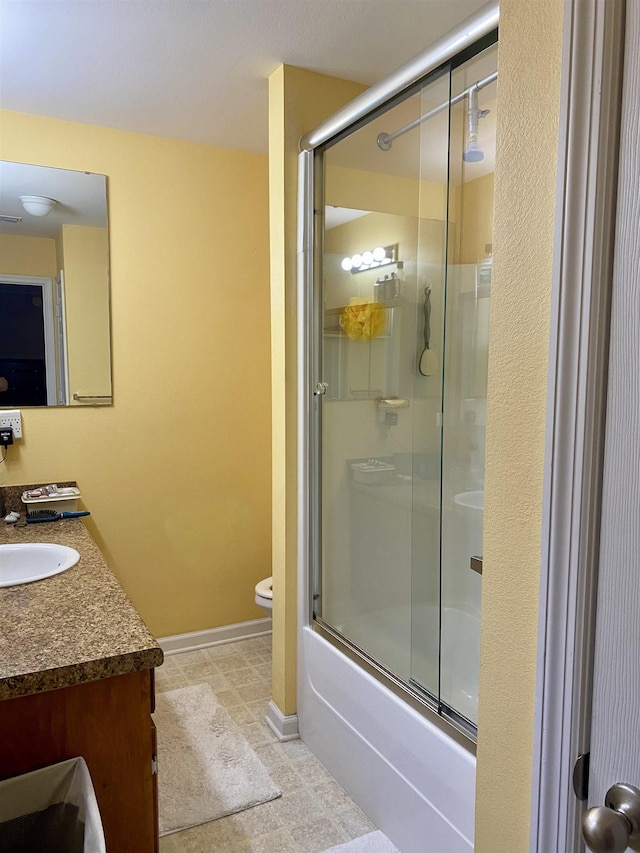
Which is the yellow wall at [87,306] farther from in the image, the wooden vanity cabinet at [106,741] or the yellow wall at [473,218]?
the wooden vanity cabinet at [106,741]

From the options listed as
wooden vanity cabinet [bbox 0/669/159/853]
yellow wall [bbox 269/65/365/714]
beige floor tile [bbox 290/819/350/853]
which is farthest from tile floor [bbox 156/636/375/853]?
wooden vanity cabinet [bbox 0/669/159/853]

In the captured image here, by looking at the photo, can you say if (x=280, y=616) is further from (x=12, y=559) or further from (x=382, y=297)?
(x=382, y=297)

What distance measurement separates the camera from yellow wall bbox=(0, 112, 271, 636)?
9.02 feet

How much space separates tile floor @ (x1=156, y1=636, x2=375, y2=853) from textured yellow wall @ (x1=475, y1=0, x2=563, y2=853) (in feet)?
3.68

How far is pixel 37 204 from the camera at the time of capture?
2.60 m

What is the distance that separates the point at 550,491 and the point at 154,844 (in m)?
1.21

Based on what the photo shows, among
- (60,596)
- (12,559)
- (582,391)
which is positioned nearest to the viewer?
(582,391)

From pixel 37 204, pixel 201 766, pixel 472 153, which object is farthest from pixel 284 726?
pixel 37 204

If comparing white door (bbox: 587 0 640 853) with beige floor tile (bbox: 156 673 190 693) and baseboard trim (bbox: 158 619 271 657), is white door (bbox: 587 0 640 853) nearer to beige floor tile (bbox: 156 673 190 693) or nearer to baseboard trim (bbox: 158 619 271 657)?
beige floor tile (bbox: 156 673 190 693)

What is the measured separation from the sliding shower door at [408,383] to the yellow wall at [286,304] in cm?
10

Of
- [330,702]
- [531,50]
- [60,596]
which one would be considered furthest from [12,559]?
[531,50]

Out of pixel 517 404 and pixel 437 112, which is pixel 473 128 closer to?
pixel 437 112

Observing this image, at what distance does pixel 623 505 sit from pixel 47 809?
118cm

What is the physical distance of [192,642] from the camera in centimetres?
310
